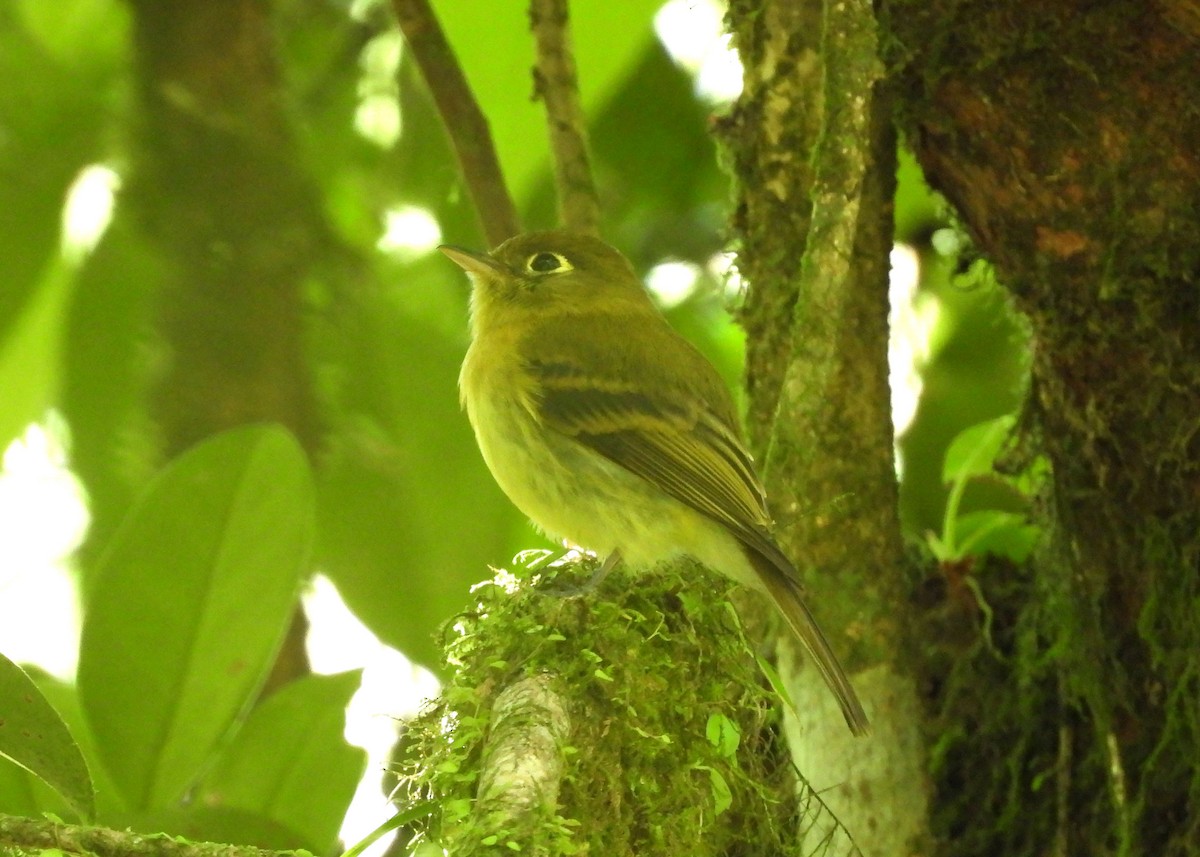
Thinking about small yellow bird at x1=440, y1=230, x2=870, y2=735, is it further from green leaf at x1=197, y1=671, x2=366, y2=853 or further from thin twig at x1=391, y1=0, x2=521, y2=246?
green leaf at x1=197, y1=671, x2=366, y2=853

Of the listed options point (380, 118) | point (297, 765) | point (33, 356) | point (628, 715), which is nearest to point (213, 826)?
point (297, 765)

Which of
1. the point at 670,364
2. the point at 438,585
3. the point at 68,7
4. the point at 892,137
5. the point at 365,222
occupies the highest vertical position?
the point at 68,7

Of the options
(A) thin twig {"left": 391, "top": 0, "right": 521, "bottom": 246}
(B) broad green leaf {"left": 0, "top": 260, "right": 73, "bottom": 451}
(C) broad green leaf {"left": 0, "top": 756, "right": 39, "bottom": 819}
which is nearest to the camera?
(C) broad green leaf {"left": 0, "top": 756, "right": 39, "bottom": 819}

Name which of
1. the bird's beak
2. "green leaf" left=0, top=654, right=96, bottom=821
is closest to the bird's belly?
the bird's beak

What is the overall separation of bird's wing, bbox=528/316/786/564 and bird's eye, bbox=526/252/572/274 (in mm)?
309

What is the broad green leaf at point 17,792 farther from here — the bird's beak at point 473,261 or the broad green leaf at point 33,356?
the bird's beak at point 473,261

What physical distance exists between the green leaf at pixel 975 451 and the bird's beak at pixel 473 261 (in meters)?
1.28

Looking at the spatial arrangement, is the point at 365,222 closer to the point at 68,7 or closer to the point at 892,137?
the point at 68,7

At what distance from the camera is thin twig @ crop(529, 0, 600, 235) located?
3.60 m

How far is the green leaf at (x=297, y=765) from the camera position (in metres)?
3.19

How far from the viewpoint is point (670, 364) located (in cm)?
397

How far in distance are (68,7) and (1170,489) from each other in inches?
127

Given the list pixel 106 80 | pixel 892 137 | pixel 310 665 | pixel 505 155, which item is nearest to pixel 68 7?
pixel 106 80

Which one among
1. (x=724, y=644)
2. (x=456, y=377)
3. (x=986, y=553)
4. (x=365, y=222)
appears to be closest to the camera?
(x=724, y=644)
